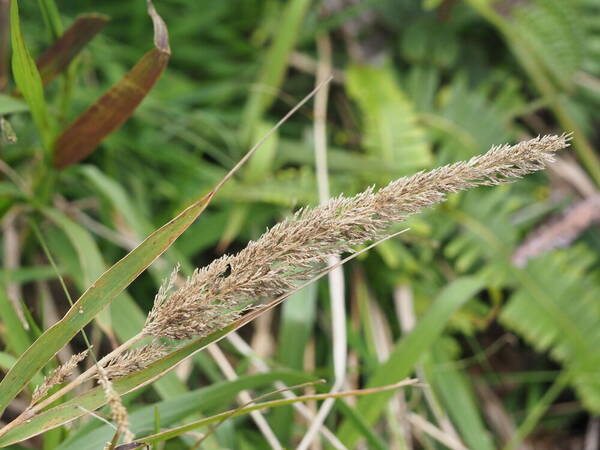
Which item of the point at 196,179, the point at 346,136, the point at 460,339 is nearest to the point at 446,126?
the point at 346,136

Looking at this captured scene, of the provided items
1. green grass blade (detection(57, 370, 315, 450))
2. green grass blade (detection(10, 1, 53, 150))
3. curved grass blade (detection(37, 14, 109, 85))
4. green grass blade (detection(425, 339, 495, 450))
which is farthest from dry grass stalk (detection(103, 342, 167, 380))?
green grass blade (detection(425, 339, 495, 450))

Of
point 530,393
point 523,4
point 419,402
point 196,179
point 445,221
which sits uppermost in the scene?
point 523,4

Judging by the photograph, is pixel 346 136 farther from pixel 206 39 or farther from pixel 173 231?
pixel 173 231

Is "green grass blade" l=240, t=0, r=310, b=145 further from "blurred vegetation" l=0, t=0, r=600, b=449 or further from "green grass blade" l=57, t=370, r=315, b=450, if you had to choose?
"green grass blade" l=57, t=370, r=315, b=450

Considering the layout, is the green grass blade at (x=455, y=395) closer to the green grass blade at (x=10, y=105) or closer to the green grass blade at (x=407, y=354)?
the green grass blade at (x=407, y=354)

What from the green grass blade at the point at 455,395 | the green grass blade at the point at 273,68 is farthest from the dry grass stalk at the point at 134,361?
the green grass blade at the point at 273,68
